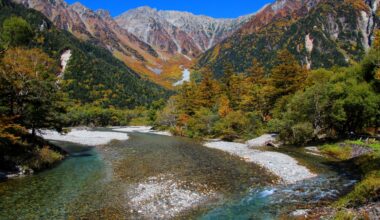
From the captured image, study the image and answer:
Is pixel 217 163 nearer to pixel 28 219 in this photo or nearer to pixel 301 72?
pixel 28 219

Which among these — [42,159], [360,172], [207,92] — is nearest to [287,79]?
[207,92]

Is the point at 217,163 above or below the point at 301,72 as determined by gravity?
below

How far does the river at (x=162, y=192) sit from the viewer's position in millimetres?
19094

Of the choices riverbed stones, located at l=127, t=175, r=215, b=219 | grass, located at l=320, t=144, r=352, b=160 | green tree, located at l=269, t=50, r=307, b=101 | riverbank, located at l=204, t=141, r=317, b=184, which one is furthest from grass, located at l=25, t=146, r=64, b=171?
green tree, located at l=269, t=50, r=307, b=101

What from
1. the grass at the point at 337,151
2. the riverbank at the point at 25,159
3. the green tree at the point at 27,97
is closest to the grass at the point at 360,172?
the grass at the point at 337,151

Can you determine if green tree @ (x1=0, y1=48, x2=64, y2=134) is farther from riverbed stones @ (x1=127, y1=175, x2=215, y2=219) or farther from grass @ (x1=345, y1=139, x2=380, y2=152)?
grass @ (x1=345, y1=139, x2=380, y2=152)

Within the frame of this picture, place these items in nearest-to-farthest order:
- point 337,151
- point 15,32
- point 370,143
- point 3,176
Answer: point 3,176, point 337,151, point 370,143, point 15,32

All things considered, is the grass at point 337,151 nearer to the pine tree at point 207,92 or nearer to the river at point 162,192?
the river at point 162,192

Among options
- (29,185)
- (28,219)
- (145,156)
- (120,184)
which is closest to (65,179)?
(29,185)

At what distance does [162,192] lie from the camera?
23.2 metres

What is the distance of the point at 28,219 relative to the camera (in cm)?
1769

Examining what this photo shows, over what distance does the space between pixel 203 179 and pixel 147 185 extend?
5.00m

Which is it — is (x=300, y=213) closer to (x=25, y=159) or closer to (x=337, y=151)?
(x=25, y=159)

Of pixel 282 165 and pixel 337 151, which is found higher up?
pixel 337 151
